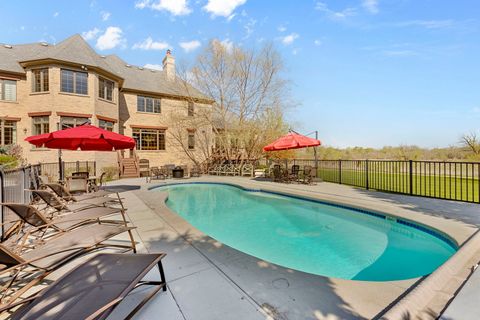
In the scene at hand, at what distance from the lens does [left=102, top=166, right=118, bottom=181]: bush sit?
15.5 metres

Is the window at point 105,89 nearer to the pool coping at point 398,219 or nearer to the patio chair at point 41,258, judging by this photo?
the pool coping at point 398,219

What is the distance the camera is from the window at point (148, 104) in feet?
65.9

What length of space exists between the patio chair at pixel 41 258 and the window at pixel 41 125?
642 inches

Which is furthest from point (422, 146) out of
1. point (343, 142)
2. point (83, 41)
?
point (83, 41)

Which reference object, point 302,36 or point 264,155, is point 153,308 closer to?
point 302,36

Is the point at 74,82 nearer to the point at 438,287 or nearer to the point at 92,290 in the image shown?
the point at 92,290

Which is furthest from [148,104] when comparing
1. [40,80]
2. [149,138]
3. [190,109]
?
[40,80]

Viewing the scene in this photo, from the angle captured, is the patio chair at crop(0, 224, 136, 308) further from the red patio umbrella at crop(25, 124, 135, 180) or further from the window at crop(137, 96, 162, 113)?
the window at crop(137, 96, 162, 113)

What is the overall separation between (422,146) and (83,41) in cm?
3353

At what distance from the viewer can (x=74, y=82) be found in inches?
607

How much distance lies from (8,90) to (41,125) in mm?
3594

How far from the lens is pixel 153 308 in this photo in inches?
87.7

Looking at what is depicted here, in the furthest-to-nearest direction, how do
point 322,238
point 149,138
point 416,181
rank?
1. point 149,138
2. point 416,181
3. point 322,238

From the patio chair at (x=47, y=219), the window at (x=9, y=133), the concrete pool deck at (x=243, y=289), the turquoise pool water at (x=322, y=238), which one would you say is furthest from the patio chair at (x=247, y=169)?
the window at (x=9, y=133)
